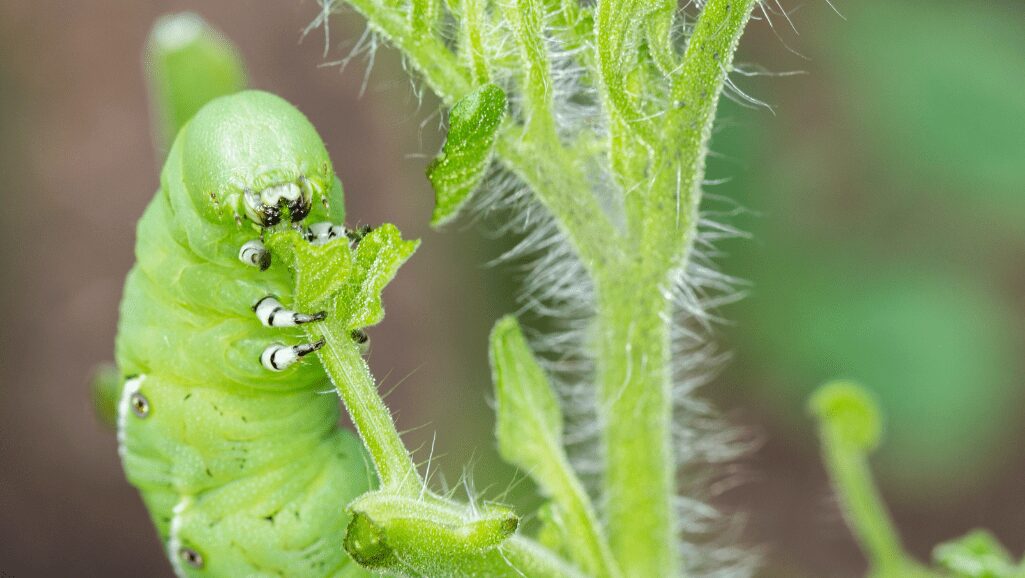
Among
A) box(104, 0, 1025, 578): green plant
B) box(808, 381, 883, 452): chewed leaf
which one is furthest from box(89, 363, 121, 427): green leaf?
box(808, 381, 883, 452): chewed leaf

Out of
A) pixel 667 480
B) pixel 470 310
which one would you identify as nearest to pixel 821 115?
pixel 470 310

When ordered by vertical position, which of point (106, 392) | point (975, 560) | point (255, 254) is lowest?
point (975, 560)

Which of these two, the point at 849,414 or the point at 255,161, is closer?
the point at 255,161

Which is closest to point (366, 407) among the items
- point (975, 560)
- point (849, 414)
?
point (975, 560)

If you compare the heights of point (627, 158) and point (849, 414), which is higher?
point (627, 158)

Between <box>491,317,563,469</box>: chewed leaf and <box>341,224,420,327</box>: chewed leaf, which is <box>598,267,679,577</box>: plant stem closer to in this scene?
<box>491,317,563,469</box>: chewed leaf

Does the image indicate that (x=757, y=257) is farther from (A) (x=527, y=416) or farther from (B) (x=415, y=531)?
(B) (x=415, y=531)
